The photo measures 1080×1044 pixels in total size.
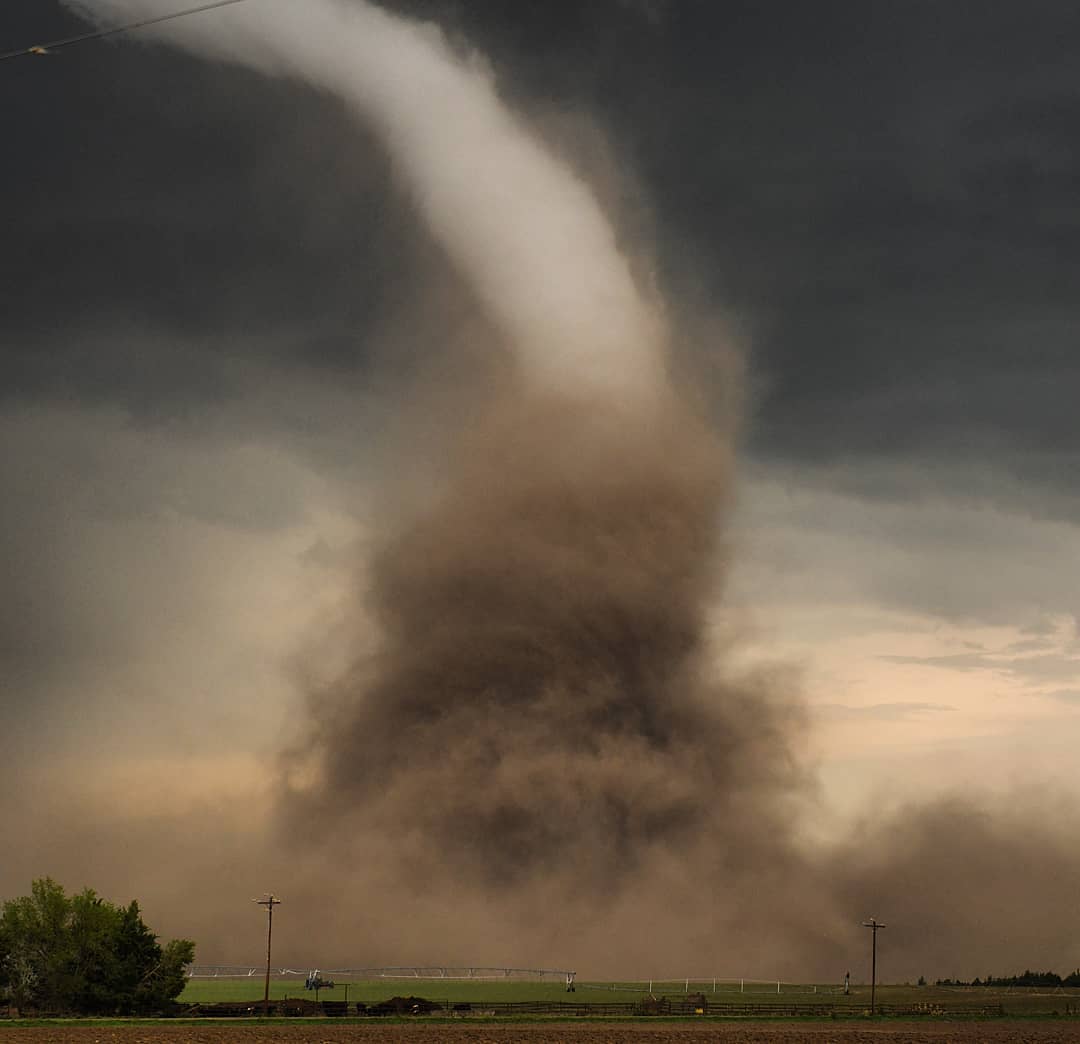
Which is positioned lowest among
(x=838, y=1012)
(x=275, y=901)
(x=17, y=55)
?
(x=838, y=1012)

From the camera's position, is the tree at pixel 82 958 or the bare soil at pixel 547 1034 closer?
the bare soil at pixel 547 1034

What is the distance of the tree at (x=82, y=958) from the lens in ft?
265

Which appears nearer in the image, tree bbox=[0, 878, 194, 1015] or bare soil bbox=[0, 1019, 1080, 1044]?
bare soil bbox=[0, 1019, 1080, 1044]

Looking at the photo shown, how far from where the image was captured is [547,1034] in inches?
2527

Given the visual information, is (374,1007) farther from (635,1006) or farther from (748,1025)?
(748,1025)

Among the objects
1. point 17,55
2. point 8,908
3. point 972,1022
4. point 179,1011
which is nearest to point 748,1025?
point 972,1022

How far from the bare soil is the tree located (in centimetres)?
911

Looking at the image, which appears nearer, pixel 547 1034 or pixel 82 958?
pixel 547 1034

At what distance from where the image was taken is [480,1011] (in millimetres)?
94750

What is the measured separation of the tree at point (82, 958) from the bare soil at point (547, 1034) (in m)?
9.11

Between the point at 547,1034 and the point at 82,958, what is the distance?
32918 millimetres

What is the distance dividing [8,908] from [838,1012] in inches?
2298

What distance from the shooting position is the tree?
8075 cm

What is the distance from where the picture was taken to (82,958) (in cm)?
8188
